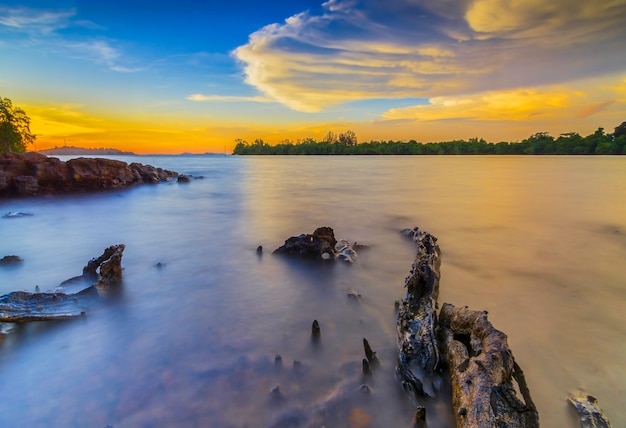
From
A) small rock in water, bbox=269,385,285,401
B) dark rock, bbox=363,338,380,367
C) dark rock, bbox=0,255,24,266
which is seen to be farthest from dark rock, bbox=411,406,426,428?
dark rock, bbox=0,255,24,266

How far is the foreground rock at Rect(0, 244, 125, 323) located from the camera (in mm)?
3777

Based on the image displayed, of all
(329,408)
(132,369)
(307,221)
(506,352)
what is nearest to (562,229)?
(307,221)

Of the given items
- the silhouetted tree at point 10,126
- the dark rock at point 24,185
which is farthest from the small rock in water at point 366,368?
the silhouetted tree at point 10,126

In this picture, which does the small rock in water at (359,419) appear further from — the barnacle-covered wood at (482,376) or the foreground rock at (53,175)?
the foreground rock at (53,175)

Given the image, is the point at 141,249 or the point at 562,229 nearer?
the point at 141,249

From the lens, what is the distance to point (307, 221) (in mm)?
10500

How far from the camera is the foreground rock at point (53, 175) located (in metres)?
14.6

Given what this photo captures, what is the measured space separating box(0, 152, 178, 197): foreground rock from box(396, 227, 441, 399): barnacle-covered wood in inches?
723

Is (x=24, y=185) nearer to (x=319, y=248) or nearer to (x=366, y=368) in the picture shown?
(x=319, y=248)

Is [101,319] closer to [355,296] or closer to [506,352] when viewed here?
[355,296]

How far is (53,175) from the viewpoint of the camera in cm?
1573

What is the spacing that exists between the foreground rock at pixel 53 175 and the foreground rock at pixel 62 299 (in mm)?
13877

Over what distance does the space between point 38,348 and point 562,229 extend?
478 inches

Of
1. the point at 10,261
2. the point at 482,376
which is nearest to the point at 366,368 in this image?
the point at 482,376
